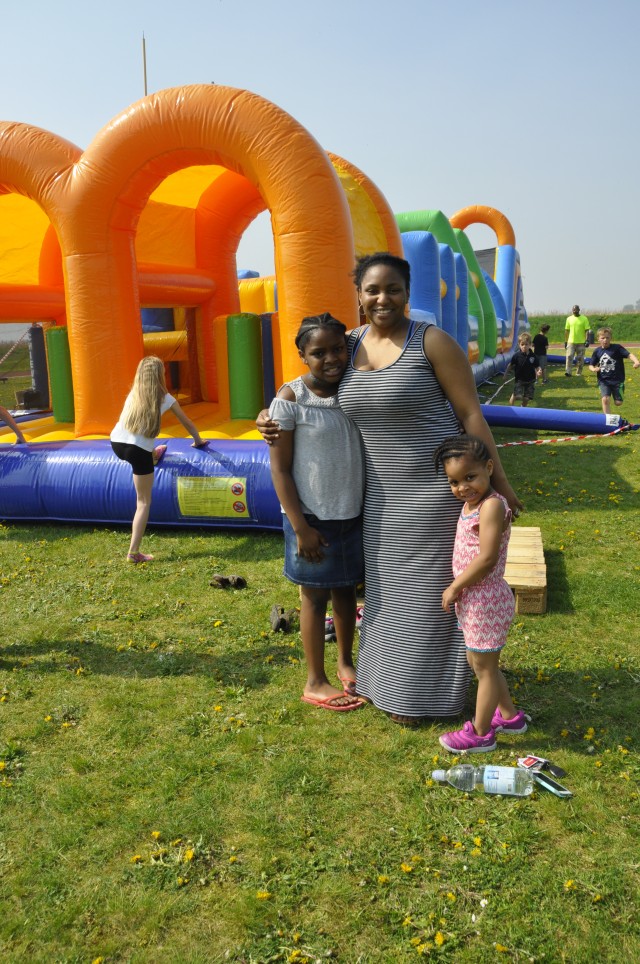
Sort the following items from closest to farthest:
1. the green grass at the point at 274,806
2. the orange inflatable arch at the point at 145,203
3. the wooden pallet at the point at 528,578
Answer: the green grass at the point at 274,806 < the wooden pallet at the point at 528,578 < the orange inflatable arch at the point at 145,203

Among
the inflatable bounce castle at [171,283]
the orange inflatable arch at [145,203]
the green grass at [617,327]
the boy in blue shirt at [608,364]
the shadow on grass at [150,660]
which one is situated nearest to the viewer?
the shadow on grass at [150,660]

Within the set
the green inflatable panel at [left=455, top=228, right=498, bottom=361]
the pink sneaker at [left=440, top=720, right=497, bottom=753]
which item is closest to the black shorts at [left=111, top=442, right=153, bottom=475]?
the pink sneaker at [left=440, top=720, right=497, bottom=753]

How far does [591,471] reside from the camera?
7.88 meters

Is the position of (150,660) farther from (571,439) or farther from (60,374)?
(571,439)

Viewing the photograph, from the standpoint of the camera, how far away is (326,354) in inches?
121

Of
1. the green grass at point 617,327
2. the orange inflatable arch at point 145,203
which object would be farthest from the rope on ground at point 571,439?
the green grass at point 617,327

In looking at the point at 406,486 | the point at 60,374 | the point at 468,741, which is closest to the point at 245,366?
the point at 60,374

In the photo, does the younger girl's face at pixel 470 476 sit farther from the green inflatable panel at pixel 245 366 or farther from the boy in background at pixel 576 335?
the boy in background at pixel 576 335

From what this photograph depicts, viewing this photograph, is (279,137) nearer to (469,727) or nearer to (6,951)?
(469,727)

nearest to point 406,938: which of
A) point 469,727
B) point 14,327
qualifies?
point 469,727

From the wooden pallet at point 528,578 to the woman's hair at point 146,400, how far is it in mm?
2651

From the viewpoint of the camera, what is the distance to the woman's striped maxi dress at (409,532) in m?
2.99

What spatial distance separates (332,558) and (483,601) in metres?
0.70

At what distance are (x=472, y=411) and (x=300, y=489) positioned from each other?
0.78 metres
